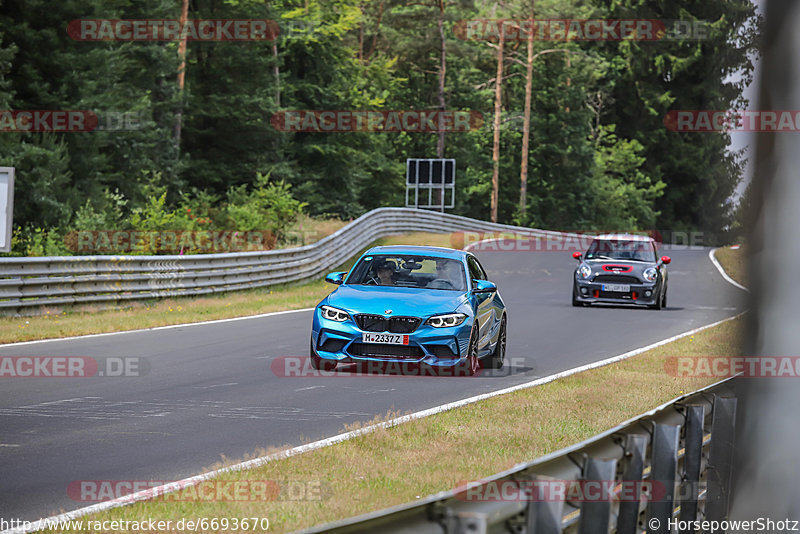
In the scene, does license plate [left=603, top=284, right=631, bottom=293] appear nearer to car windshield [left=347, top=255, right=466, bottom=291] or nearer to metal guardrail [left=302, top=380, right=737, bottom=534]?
car windshield [left=347, top=255, right=466, bottom=291]

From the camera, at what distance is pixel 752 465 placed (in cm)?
283

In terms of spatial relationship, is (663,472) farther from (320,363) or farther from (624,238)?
(624,238)

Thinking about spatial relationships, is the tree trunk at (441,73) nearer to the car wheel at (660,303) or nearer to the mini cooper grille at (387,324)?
the car wheel at (660,303)

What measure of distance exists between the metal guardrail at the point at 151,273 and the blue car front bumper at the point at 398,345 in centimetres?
740

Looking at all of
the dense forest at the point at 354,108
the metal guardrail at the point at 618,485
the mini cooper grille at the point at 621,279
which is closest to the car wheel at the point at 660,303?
the mini cooper grille at the point at 621,279

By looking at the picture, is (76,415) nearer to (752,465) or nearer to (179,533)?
(179,533)

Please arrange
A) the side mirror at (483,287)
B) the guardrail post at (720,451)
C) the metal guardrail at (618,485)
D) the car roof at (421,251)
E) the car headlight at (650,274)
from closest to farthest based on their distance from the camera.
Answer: the metal guardrail at (618,485) → the guardrail post at (720,451) → the side mirror at (483,287) → the car roof at (421,251) → the car headlight at (650,274)

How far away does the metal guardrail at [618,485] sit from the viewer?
110 inches

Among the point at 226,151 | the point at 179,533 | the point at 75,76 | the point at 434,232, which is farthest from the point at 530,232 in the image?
the point at 179,533

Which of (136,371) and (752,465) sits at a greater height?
(752,465)

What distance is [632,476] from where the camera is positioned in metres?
4.04

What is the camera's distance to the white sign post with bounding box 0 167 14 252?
16.1 metres

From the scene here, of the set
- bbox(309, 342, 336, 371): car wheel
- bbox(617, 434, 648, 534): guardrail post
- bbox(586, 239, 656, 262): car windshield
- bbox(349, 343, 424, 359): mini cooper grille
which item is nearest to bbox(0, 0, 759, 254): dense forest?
bbox(617, 434, 648, 534): guardrail post

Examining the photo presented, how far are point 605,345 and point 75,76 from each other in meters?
23.4
